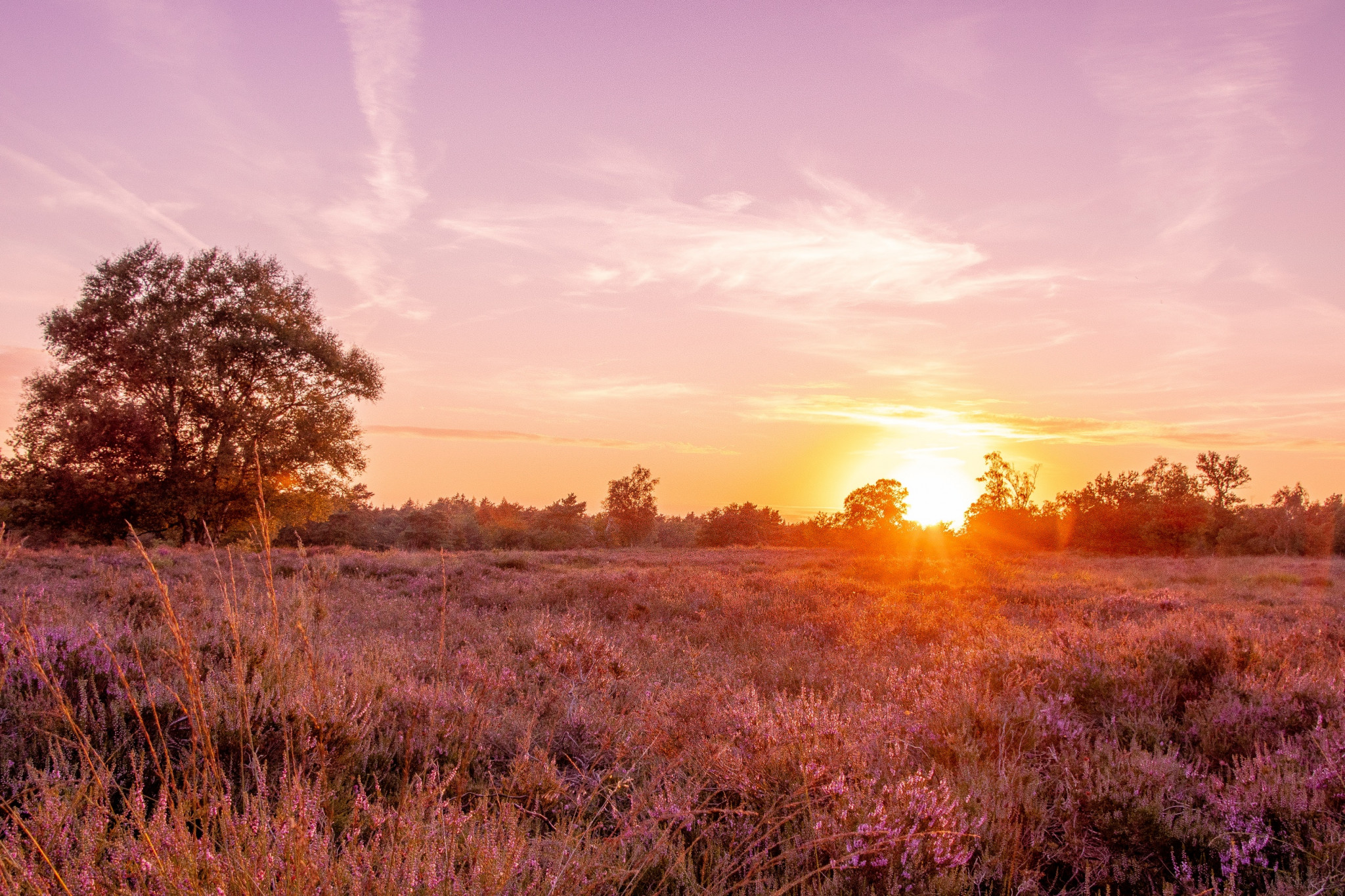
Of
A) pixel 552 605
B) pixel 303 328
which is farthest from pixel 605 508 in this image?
pixel 552 605

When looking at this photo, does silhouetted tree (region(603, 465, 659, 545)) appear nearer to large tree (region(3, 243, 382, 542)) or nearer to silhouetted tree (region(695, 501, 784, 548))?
silhouetted tree (region(695, 501, 784, 548))

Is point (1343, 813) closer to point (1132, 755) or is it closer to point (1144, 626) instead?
point (1132, 755)

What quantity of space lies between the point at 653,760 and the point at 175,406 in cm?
2705

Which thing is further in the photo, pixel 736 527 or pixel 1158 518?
Answer: pixel 736 527

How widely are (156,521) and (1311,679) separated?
98.9 ft

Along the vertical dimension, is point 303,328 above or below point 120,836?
above

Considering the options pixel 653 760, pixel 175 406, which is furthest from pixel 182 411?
pixel 653 760

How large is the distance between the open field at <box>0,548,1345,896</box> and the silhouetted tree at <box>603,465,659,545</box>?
5794 centimetres

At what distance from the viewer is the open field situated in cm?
241

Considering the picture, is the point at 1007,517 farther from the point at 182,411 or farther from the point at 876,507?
the point at 182,411

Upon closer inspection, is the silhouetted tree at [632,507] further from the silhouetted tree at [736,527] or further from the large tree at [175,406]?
the large tree at [175,406]

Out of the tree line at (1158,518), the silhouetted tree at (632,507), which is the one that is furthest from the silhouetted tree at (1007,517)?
the silhouetted tree at (632,507)

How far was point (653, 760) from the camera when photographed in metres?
3.88

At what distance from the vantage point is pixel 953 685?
17.7 ft
